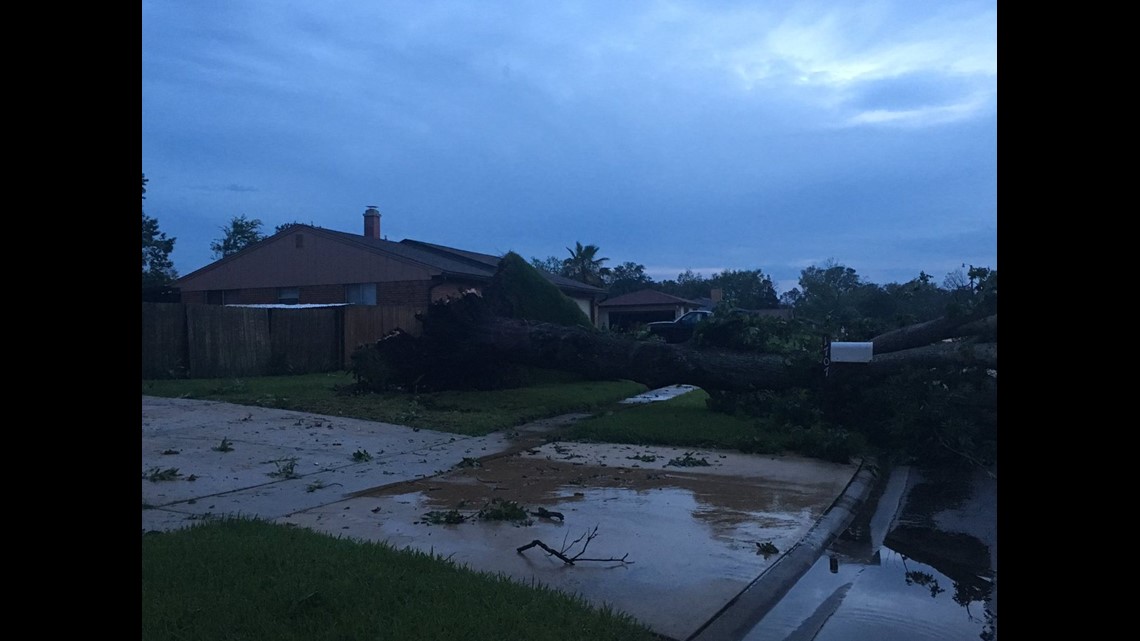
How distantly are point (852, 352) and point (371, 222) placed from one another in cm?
2449

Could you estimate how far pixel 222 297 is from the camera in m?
30.0

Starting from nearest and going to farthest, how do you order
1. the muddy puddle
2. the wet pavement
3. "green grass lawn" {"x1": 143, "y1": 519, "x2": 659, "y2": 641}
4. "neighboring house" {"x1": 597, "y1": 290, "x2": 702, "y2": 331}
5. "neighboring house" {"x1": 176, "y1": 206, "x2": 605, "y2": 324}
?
"green grass lawn" {"x1": 143, "y1": 519, "x2": 659, "y2": 641}
the muddy puddle
the wet pavement
"neighboring house" {"x1": 176, "y1": 206, "x2": 605, "y2": 324}
"neighboring house" {"x1": 597, "y1": 290, "x2": 702, "y2": 331}

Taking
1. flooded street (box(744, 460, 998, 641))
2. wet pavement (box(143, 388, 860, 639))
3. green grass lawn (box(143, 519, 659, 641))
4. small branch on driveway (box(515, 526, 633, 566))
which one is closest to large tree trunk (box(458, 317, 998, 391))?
wet pavement (box(143, 388, 860, 639))

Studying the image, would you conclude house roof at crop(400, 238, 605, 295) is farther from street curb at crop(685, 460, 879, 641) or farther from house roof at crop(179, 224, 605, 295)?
street curb at crop(685, 460, 879, 641)

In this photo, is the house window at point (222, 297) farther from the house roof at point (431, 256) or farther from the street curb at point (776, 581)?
the street curb at point (776, 581)

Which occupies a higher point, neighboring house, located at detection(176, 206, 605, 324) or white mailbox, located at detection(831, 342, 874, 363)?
neighboring house, located at detection(176, 206, 605, 324)

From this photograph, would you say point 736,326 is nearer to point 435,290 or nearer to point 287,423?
point 287,423

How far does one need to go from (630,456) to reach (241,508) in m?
4.56

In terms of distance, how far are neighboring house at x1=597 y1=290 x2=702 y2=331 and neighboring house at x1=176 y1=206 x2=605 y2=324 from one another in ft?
50.1

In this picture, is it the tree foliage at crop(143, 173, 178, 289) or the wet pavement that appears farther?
the tree foliage at crop(143, 173, 178, 289)

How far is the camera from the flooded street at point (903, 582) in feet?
14.3

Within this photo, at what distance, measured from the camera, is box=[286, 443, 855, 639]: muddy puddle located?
4.96m

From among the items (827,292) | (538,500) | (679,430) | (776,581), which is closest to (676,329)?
(827,292)
